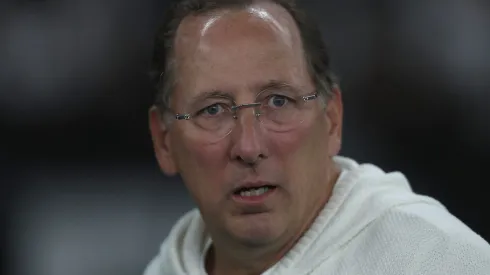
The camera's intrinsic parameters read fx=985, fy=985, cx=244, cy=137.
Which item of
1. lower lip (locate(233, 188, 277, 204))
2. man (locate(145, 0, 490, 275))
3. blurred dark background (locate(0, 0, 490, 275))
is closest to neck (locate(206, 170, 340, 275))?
man (locate(145, 0, 490, 275))

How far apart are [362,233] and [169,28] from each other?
57 centimetres

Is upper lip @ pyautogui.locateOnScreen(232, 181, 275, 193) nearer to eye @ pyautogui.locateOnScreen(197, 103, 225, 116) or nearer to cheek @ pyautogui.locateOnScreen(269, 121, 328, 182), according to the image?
cheek @ pyautogui.locateOnScreen(269, 121, 328, 182)

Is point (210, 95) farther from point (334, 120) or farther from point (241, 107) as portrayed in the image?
point (334, 120)

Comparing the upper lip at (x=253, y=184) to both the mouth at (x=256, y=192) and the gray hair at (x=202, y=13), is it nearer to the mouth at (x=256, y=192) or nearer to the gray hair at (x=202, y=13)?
the mouth at (x=256, y=192)

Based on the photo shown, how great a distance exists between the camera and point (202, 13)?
1.93m

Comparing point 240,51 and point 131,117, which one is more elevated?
point 240,51

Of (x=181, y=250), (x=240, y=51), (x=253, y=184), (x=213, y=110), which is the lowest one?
(x=181, y=250)

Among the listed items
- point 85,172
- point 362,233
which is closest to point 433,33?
point 85,172

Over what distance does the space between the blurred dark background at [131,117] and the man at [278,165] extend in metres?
1.06

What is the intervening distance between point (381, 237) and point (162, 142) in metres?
0.54

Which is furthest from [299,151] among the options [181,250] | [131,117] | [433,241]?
[131,117]

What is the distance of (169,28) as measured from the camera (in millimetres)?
2002

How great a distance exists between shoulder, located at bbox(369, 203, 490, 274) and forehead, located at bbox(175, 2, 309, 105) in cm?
32

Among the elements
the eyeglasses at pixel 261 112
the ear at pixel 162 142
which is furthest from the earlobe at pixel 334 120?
the ear at pixel 162 142
